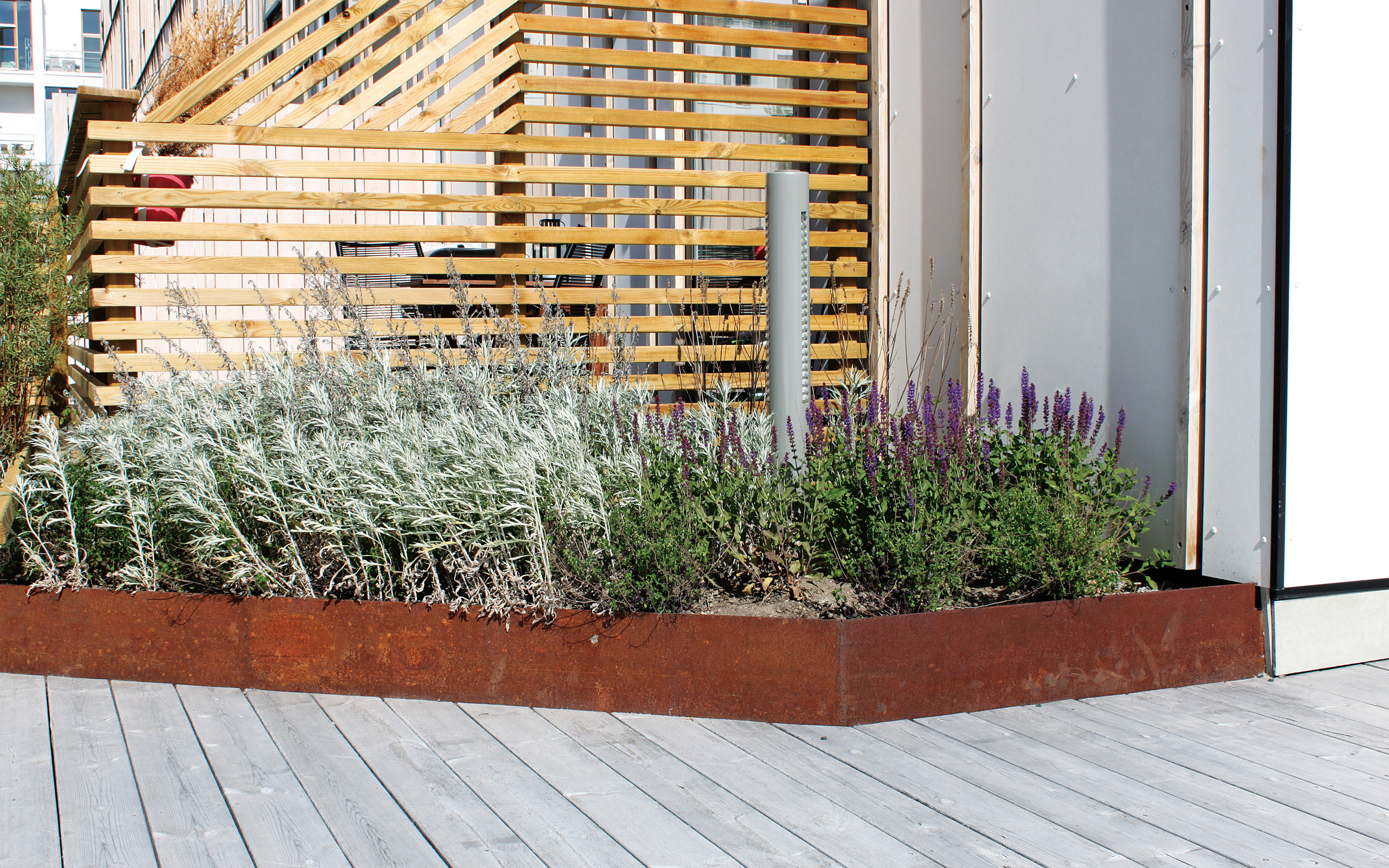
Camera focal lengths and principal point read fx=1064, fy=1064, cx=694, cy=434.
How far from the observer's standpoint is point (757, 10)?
5773 millimetres

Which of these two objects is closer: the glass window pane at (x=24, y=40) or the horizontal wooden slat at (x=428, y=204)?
the horizontal wooden slat at (x=428, y=204)

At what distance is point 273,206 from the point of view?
4.96 meters

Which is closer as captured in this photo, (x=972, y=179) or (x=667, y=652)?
(x=667, y=652)

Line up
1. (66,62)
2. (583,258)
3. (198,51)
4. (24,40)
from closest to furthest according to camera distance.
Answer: (583,258) → (198,51) → (24,40) → (66,62)

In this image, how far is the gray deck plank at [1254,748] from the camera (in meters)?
2.56

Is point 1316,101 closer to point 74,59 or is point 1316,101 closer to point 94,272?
point 94,272

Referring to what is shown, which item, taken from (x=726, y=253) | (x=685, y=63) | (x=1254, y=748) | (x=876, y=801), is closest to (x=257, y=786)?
(x=876, y=801)

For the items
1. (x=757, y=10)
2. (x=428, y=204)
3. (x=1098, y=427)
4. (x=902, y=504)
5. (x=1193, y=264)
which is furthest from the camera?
(x=757, y=10)

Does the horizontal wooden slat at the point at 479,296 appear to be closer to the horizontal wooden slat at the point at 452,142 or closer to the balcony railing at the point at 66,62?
the horizontal wooden slat at the point at 452,142

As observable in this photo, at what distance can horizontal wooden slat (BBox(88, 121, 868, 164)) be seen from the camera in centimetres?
474

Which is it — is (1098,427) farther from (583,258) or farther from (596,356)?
(583,258)

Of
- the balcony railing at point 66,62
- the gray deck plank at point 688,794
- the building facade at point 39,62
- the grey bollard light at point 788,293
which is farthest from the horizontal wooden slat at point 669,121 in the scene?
the balcony railing at point 66,62

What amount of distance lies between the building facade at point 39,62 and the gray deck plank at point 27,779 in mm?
31966

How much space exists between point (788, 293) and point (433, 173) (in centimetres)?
232
